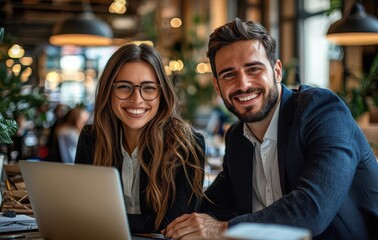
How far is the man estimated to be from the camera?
72.7 inches

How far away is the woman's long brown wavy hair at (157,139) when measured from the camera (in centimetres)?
238

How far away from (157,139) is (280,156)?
52 centimetres

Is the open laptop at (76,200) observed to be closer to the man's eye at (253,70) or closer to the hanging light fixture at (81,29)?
the man's eye at (253,70)

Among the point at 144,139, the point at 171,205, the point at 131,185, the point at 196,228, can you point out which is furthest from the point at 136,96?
the point at 196,228

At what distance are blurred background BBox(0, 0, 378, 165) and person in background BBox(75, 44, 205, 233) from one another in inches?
31.7

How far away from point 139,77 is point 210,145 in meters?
4.20

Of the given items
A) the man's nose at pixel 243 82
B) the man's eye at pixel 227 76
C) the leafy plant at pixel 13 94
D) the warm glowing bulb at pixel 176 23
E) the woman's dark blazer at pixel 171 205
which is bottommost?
the woman's dark blazer at pixel 171 205

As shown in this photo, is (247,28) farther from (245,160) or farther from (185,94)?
(185,94)

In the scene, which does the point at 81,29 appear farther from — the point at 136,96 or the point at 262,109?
the point at 262,109

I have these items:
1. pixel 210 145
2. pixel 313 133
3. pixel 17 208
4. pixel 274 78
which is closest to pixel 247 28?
pixel 274 78

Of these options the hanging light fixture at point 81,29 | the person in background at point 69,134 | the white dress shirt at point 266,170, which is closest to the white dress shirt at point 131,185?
the white dress shirt at point 266,170

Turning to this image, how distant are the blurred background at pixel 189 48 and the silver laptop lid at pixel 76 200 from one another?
155 centimetres

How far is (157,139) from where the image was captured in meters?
2.49

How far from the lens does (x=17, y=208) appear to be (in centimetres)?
267
